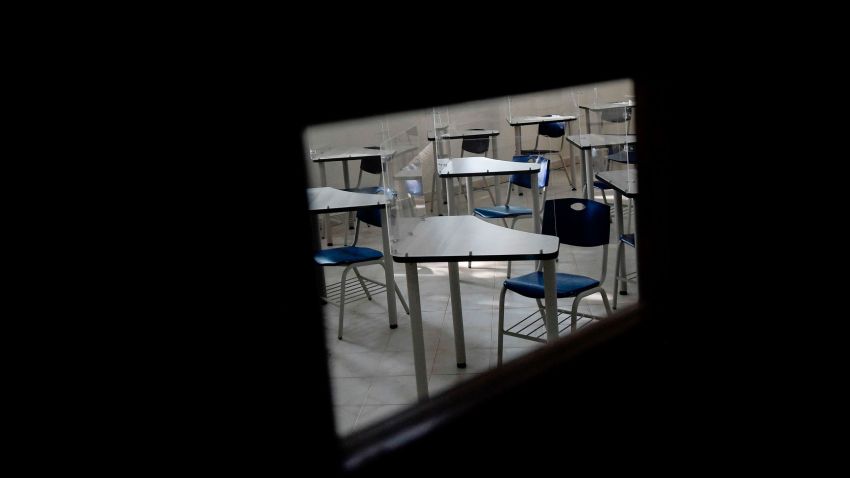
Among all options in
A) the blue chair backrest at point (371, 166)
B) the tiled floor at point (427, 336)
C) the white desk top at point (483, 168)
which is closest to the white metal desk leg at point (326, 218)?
the blue chair backrest at point (371, 166)

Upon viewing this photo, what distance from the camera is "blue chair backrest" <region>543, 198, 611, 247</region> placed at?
3.50m

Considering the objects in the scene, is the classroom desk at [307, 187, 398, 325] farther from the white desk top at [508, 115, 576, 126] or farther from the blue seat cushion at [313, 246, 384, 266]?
the white desk top at [508, 115, 576, 126]

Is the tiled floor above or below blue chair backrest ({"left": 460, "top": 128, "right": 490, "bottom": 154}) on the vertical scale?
below

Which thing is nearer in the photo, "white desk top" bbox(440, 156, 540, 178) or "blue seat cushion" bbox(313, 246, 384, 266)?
"blue seat cushion" bbox(313, 246, 384, 266)

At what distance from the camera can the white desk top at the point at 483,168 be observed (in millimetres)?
4723

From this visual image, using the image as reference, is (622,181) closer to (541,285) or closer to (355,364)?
(541,285)

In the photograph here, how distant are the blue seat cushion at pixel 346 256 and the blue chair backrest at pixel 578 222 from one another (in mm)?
1058

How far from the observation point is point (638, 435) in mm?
944

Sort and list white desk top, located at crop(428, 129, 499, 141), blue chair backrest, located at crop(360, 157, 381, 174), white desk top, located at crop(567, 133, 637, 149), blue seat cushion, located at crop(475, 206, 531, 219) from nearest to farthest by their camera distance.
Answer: blue seat cushion, located at crop(475, 206, 531, 219)
white desk top, located at crop(567, 133, 637, 149)
blue chair backrest, located at crop(360, 157, 381, 174)
white desk top, located at crop(428, 129, 499, 141)

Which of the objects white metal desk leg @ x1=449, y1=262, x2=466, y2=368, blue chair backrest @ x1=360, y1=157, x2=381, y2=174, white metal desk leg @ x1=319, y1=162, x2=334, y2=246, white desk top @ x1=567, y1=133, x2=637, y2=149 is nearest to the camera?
white metal desk leg @ x1=449, y1=262, x2=466, y2=368

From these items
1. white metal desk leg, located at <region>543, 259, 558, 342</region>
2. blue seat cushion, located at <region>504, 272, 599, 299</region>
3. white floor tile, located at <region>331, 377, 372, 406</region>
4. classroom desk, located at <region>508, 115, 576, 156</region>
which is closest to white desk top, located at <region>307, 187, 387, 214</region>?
white floor tile, located at <region>331, 377, 372, 406</region>

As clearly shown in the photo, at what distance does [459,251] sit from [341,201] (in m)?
1.46

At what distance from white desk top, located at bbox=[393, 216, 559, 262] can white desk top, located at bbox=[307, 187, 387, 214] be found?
27.9 inches

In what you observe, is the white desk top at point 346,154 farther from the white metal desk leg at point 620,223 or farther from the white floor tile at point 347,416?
the white floor tile at point 347,416
